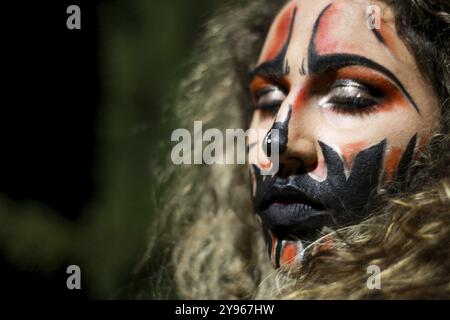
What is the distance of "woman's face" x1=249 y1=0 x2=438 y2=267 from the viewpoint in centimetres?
162

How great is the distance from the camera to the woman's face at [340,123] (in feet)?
5.30

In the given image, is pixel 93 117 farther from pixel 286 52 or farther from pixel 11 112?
pixel 286 52

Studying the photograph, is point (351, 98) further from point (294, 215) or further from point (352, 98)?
point (294, 215)

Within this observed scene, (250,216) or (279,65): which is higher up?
(279,65)

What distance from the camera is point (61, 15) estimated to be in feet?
10.6

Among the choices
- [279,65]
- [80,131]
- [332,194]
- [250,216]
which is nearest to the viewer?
[332,194]

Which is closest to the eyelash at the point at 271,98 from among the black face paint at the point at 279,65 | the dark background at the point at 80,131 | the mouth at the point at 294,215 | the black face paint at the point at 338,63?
the black face paint at the point at 279,65

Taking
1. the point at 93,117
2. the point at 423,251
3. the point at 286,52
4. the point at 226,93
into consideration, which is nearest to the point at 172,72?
the point at 93,117

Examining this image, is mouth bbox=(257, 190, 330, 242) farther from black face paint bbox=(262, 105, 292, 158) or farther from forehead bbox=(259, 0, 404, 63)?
forehead bbox=(259, 0, 404, 63)

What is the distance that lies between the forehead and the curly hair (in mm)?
37

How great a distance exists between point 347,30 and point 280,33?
0.70 ft

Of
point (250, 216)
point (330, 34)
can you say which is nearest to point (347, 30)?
point (330, 34)

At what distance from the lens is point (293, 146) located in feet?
5.45

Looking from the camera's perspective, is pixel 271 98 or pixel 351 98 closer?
pixel 351 98
